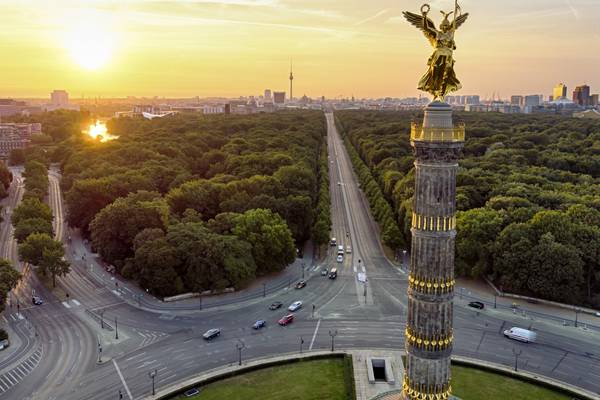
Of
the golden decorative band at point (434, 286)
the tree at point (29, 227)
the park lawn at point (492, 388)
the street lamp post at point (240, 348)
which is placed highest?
the golden decorative band at point (434, 286)

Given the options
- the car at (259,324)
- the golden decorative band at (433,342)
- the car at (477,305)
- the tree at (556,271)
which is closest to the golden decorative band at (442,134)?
the golden decorative band at (433,342)

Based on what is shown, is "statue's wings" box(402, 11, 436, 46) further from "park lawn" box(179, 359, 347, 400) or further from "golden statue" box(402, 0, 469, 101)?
"park lawn" box(179, 359, 347, 400)

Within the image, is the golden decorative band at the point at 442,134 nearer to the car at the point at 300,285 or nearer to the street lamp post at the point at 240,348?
the street lamp post at the point at 240,348

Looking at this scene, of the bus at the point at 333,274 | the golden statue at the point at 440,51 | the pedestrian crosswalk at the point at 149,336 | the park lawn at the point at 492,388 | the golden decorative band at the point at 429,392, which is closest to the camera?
the golden statue at the point at 440,51

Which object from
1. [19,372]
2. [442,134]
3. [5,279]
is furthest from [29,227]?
[442,134]

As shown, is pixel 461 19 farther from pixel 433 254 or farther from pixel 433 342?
pixel 433 342
